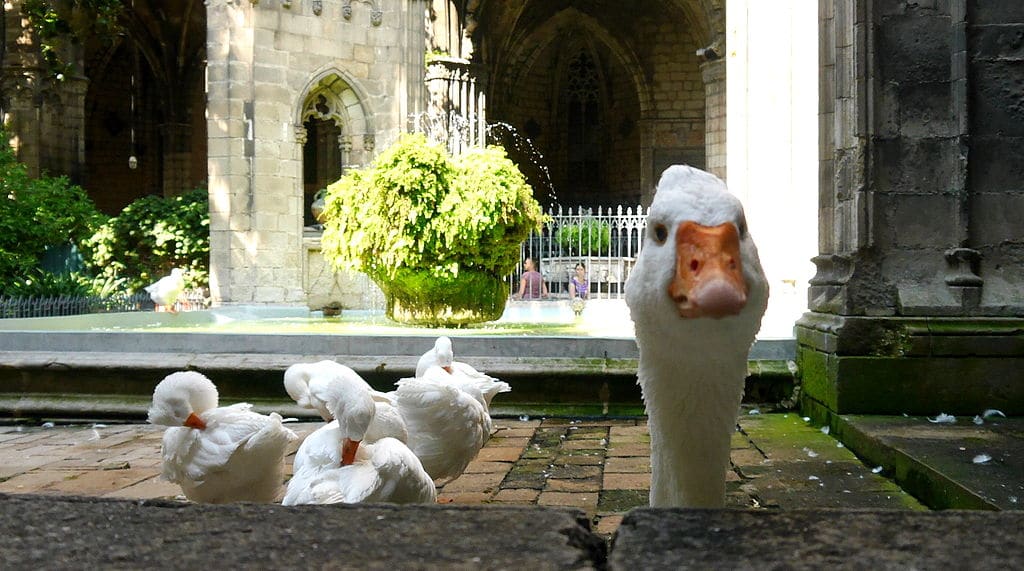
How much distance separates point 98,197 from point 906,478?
2782 cm

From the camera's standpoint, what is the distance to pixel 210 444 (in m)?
3.35

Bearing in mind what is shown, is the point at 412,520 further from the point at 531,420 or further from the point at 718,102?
the point at 718,102

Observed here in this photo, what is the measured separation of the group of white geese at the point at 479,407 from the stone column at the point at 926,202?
2.03 meters

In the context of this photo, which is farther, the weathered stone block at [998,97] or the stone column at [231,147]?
the stone column at [231,147]

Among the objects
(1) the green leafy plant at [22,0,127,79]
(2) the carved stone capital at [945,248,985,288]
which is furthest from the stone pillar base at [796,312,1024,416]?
(1) the green leafy plant at [22,0,127,79]

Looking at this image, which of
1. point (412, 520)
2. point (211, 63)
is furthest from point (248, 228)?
point (412, 520)

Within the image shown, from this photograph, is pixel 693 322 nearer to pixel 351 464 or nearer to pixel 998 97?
pixel 351 464

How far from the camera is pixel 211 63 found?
13.9 m

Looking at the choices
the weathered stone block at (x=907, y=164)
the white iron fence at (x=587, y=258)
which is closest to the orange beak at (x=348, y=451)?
the weathered stone block at (x=907, y=164)

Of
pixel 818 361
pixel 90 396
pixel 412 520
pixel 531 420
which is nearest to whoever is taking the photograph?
pixel 412 520

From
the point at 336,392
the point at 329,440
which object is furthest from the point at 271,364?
the point at 336,392

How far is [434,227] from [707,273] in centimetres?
656

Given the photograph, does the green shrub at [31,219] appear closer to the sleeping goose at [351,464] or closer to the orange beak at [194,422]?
the orange beak at [194,422]

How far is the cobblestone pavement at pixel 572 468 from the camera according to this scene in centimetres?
374
